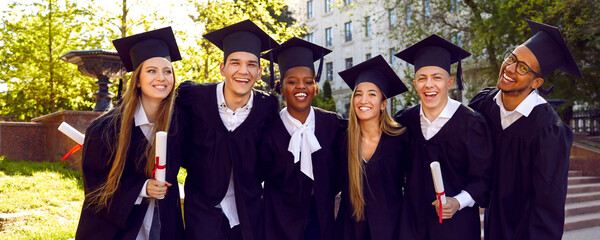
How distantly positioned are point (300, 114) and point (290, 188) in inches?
25.5

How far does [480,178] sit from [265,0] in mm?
14886

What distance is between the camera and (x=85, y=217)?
3.36 m

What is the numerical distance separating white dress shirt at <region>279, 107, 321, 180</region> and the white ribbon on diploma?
107 centimetres

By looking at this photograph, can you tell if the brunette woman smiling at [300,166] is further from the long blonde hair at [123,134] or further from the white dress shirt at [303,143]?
the long blonde hair at [123,134]

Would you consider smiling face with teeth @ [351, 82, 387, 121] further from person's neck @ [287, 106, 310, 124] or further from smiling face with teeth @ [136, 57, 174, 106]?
smiling face with teeth @ [136, 57, 174, 106]

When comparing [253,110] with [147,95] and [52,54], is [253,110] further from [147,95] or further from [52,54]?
[52,54]

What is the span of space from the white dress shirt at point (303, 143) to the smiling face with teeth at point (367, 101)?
42cm

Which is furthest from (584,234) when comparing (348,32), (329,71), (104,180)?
(329,71)

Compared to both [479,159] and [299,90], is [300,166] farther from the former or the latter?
[479,159]

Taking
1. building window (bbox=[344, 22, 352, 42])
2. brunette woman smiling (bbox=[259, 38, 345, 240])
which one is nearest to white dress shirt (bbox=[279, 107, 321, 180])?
brunette woman smiling (bbox=[259, 38, 345, 240])

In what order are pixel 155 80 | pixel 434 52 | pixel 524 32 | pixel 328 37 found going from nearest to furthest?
pixel 155 80, pixel 434 52, pixel 524 32, pixel 328 37

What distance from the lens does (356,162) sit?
12.1 feet

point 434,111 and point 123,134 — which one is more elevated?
point 434,111

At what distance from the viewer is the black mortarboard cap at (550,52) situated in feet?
12.1
